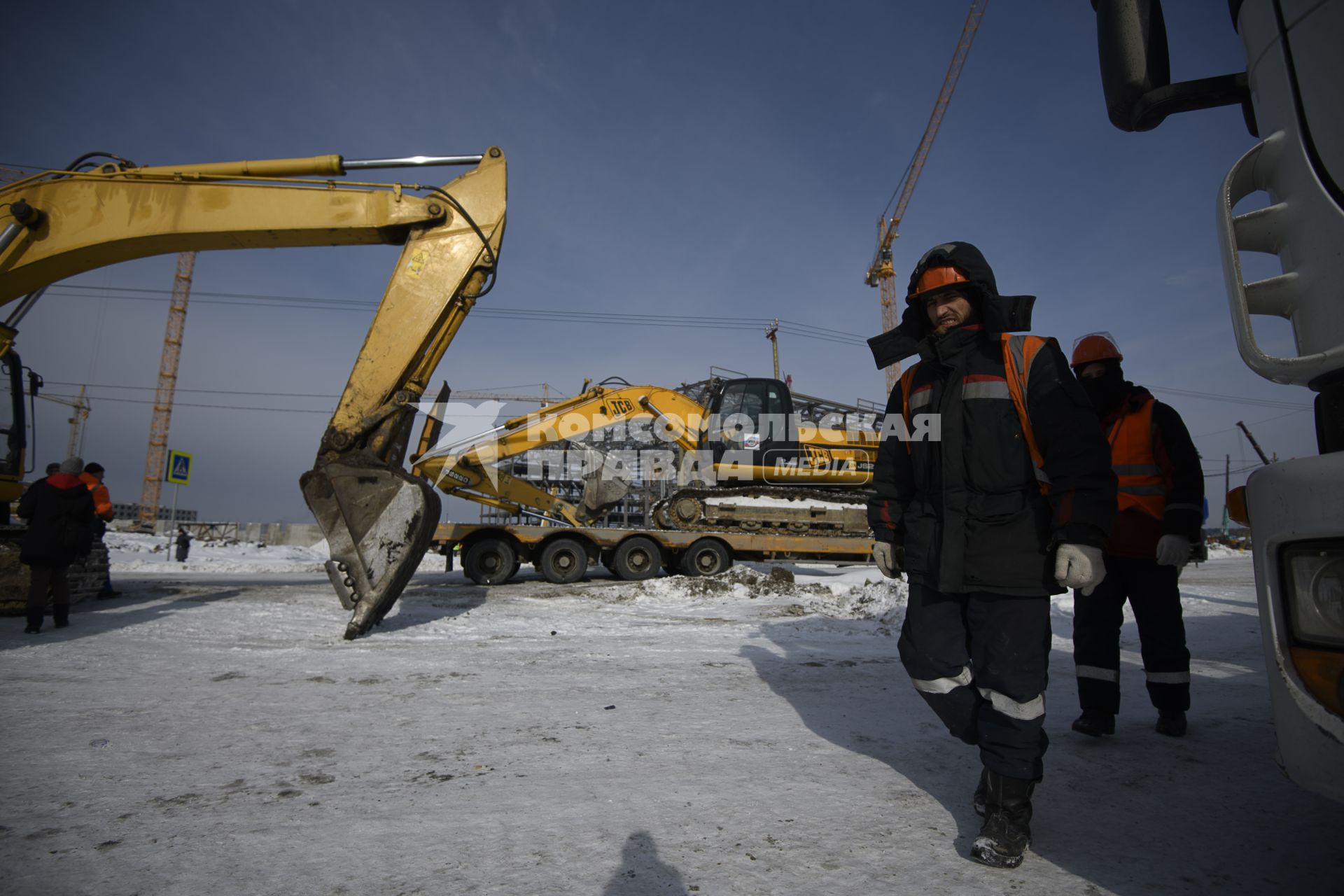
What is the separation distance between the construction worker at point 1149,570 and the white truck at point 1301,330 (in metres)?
1.67

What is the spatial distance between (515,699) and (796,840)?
6.67 feet

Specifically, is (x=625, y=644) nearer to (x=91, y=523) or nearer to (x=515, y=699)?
(x=515, y=699)

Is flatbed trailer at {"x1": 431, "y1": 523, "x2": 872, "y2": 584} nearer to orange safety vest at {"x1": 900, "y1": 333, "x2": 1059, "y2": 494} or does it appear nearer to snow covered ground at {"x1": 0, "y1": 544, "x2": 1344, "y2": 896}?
snow covered ground at {"x1": 0, "y1": 544, "x2": 1344, "y2": 896}

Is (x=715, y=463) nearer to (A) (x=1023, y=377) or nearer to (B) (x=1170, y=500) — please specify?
(B) (x=1170, y=500)

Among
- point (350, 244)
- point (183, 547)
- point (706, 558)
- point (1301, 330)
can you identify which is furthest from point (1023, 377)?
point (183, 547)

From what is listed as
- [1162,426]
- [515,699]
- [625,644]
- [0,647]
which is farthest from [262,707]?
[1162,426]

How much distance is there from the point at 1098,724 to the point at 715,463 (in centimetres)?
914

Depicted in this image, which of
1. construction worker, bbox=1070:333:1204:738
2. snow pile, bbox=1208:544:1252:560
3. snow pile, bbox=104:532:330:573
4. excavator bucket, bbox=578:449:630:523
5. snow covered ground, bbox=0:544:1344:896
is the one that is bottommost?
snow pile, bbox=104:532:330:573

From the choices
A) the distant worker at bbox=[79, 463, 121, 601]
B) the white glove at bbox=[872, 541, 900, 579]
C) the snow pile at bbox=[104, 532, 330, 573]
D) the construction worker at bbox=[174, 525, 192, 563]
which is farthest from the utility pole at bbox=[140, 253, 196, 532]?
the white glove at bbox=[872, 541, 900, 579]

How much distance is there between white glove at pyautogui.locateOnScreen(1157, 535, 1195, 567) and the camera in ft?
9.58

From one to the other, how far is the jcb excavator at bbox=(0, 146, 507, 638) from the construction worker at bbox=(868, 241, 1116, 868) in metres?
4.14

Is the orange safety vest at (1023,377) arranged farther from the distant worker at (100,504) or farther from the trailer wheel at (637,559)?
the distant worker at (100,504)

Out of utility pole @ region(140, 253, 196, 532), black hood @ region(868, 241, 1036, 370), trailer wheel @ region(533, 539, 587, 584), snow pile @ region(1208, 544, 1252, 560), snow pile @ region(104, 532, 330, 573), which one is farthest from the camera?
utility pole @ region(140, 253, 196, 532)

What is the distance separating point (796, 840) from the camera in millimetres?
1950
